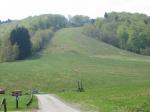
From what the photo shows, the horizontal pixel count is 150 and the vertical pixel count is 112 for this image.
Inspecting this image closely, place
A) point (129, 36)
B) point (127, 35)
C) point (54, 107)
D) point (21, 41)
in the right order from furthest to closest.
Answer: point (127, 35)
point (129, 36)
point (21, 41)
point (54, 107)

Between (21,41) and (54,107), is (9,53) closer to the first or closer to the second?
(21,41)

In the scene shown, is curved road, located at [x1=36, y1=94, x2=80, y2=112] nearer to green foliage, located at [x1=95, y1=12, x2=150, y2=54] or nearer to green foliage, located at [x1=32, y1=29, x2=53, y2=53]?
green foliage, located at [x1=32, y1=29, x2=53, y2=53]

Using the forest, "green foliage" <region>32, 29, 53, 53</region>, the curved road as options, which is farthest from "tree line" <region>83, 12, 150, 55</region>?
the curved road

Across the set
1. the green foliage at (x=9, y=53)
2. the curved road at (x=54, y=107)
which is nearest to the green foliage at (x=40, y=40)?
the green foliage at (x=9, y=53)

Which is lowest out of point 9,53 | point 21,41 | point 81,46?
point 81,46

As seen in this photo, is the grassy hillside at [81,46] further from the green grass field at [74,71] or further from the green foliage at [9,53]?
the green foliage at [9,53]

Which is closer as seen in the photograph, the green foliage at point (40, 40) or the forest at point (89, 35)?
the forest at point (89, 35)

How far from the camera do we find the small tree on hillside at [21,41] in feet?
447

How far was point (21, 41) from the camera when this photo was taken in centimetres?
13812

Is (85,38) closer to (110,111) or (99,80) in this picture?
(99,80)

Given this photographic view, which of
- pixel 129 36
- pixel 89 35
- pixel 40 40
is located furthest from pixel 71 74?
pixel 89 35

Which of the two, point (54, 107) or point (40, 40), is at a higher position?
point (54, 107)

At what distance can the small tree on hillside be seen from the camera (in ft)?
447

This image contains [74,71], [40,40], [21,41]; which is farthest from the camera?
[40,40]
